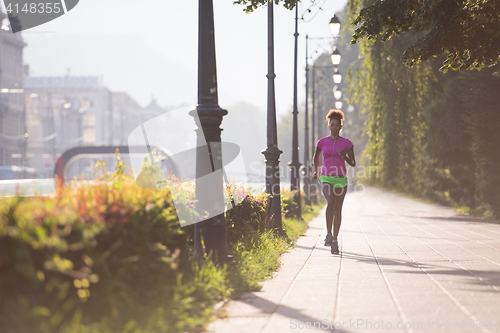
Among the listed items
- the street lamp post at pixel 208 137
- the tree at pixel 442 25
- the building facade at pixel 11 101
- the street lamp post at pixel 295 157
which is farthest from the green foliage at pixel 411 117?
the building facade at pixel 11 101

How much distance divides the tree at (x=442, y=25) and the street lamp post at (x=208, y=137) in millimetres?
4240

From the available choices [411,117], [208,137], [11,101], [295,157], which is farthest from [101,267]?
[11,101]

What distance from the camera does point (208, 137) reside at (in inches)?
254

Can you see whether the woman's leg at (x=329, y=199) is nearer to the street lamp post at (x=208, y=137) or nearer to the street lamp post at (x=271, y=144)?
the street lamp post at (x=271, y=144)

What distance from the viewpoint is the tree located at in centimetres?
979

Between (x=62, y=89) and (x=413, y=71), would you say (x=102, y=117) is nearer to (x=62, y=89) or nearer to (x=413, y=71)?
(x=62, y=89)

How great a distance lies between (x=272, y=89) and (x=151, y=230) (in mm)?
7412

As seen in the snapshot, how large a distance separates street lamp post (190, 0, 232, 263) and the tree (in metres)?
4.24

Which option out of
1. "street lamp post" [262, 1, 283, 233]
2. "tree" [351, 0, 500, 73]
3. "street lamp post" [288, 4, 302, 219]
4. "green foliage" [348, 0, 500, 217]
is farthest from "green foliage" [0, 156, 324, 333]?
"green foliage" [348, 0, 500, 217]

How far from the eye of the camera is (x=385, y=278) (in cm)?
640

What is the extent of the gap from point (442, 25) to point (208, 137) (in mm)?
5607

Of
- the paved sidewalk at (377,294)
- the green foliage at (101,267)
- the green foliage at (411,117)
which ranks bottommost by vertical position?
the paved sidewalk at (377,294)

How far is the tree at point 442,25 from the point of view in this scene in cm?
979

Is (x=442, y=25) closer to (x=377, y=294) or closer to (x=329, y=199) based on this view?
(x=329, y=199)
